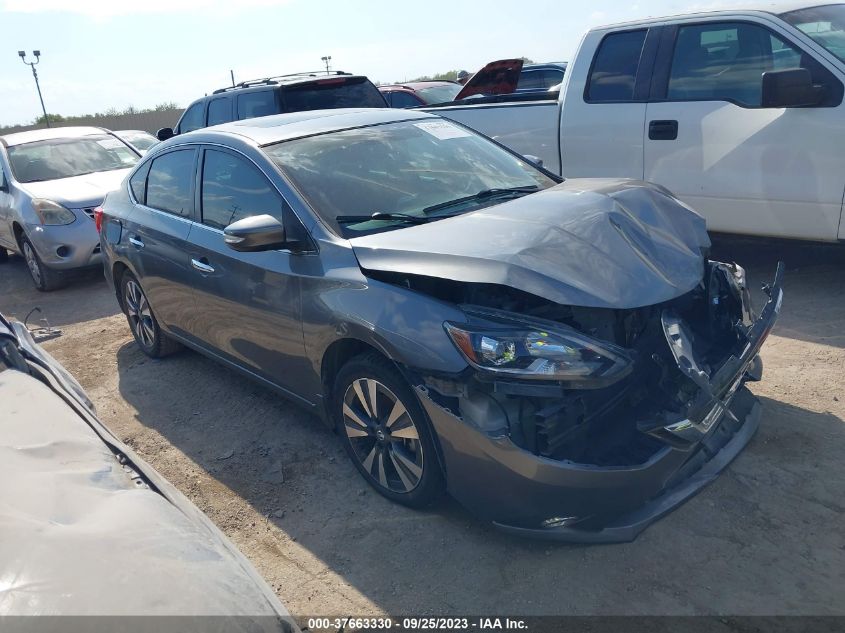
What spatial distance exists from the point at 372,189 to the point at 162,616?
8.21 feet

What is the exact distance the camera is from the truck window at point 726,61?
541 cm

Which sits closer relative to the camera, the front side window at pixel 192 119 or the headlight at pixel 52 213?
the headlight at pixel 52 213

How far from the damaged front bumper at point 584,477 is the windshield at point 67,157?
310 inches

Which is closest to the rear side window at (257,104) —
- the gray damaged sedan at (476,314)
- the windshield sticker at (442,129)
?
the gray damaged sedan at (476,314)

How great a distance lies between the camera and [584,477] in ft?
8.74

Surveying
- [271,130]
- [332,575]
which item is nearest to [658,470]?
[332,575]

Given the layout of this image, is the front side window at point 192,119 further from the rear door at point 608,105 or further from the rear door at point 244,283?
the rear door at point 244,283

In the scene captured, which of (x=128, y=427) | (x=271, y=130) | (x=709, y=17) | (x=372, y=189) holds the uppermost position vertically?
(x=709, y=17)

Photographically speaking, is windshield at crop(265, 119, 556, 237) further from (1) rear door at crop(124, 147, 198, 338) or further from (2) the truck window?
(2) the truck window

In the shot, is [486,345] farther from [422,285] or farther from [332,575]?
[332,575]

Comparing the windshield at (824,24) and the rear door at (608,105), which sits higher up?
the windshield at (824,24)

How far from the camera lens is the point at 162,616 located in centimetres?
173

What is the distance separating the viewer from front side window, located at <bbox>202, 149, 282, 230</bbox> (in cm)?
383

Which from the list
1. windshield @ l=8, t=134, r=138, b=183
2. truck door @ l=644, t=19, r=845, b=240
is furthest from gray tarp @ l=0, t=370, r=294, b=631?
windshield @ l=8, t=134, r=138, b=183
